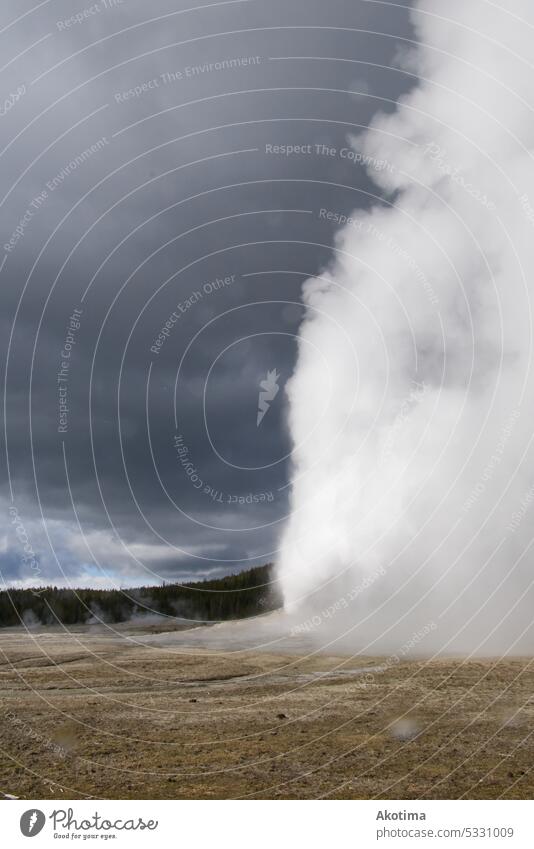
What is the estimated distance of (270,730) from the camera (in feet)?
74.6

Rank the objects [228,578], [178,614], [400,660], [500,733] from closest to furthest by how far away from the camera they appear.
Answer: [500,733]
[400,660]
[178,614]
[228,578]

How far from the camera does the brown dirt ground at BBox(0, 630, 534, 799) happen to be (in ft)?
58.3

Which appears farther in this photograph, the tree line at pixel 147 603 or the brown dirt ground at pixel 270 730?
the tree line at pixel 147 603

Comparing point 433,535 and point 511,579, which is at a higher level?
point 433,535

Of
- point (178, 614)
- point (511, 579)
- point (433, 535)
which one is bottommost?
point (178, 614)

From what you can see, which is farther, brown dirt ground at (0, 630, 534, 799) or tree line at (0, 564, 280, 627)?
tree line at (0, 564, 280, 627)

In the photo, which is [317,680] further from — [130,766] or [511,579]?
[511,579]

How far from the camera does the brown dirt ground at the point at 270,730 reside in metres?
17.8

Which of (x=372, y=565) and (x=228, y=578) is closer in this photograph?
(x=372, y=565)

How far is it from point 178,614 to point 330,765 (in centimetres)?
9039

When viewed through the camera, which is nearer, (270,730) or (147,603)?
(270,730)
